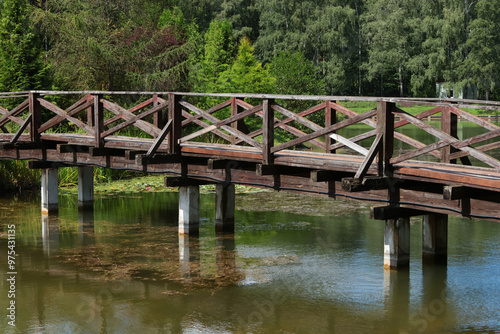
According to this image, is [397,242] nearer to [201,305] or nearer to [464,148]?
[464,148]

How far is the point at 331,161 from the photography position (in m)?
11.2

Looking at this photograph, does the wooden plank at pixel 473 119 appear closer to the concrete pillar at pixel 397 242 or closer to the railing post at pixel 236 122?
the concrete pillar at pixel 397 242

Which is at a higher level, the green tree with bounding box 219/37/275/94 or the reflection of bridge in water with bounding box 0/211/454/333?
the green tree with bounding box 219/37/275/94

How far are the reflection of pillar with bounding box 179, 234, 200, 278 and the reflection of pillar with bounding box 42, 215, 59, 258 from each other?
2.37 meters

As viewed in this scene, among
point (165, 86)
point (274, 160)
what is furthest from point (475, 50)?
point (274, 160)

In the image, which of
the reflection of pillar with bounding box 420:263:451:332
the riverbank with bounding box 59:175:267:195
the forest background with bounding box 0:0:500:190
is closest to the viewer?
the reflection of pillar with bounding box 420:263:451:332

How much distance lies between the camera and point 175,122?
534 inches

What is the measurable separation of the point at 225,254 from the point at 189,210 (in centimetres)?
177

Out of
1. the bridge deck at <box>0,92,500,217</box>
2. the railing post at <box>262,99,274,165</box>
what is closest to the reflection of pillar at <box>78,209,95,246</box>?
the bridge deck at <box>0,92,500,217</box>

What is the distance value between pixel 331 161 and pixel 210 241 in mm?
3855

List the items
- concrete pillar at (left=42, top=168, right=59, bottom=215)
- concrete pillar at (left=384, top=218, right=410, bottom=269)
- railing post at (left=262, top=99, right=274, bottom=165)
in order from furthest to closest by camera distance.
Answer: concrete pillar at (left=42, top=168, right=59, bottom=215) → railing post at (left=262, top=99, right=274, bottom=165) → concrete pillar at (left=384, top=218, right=410, bottom=269)

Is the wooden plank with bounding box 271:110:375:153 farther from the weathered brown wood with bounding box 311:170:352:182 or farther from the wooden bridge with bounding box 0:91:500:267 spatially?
the weathered brown wood with bounding box 311:170:352:182

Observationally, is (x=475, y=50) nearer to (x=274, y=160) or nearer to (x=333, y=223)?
(x=333, y=223)

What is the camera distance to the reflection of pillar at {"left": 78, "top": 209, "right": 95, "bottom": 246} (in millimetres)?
14508
